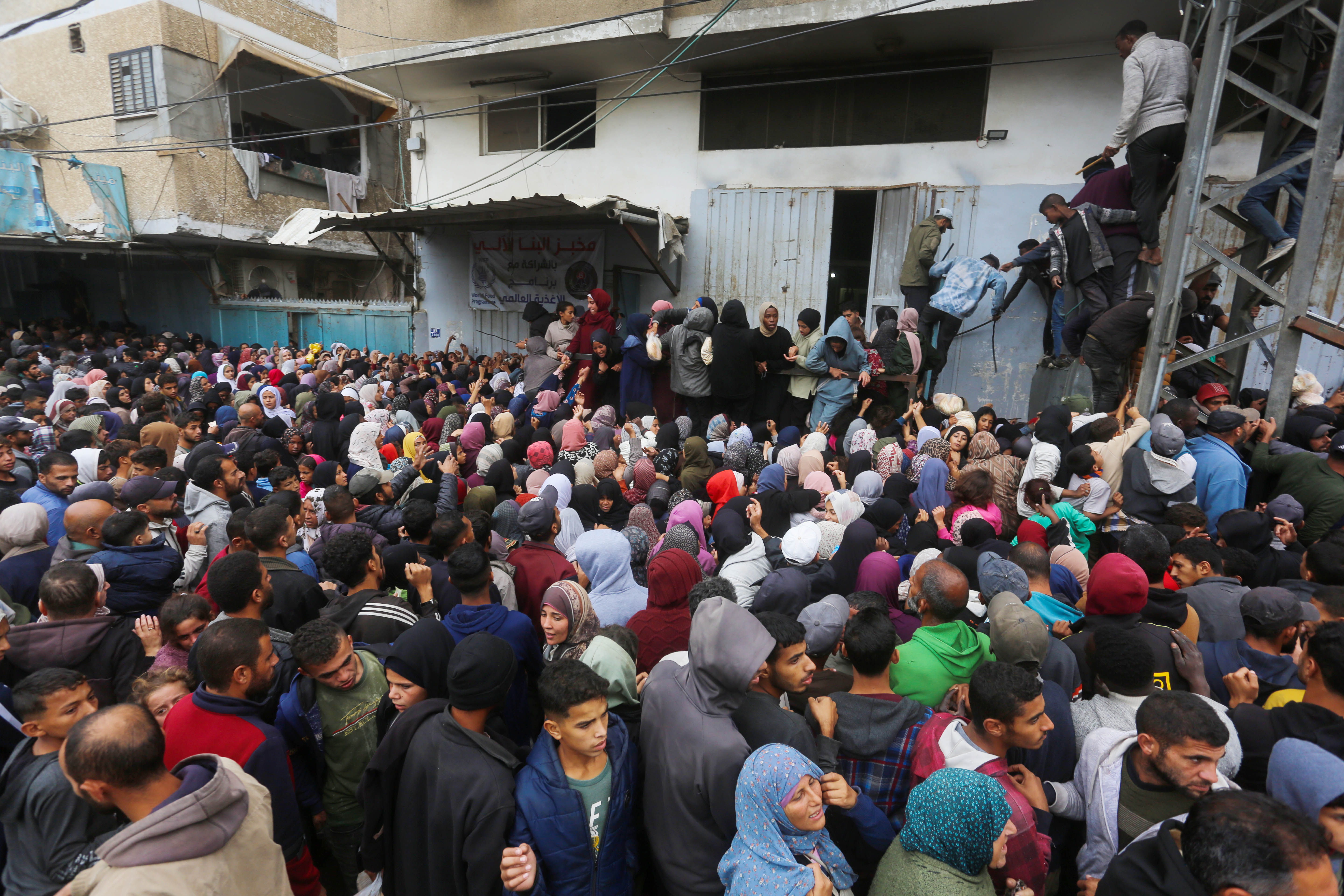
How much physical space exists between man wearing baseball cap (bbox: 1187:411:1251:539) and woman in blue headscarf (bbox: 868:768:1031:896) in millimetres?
4021

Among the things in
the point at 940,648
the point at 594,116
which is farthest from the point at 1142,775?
the point at 594,116

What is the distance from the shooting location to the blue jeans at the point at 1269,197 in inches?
208

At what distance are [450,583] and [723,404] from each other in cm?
461

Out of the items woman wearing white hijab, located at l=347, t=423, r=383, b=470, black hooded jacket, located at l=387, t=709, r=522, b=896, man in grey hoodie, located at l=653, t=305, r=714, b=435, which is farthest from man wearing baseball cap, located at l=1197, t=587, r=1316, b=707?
woman wearing white hijab, located at l=347, t=423, r=383, b=470

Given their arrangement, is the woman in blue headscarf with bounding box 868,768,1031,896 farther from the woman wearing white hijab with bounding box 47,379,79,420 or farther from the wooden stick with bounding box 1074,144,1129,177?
the woman wearing white hijab with bounding box 47,379,79,420

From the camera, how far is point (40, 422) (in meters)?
7.33

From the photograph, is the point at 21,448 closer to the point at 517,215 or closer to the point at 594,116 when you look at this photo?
the point at 517,215

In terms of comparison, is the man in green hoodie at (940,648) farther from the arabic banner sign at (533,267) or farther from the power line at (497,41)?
the arabic banner sign at (533,267)

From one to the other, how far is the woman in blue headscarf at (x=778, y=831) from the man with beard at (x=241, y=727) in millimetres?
1563

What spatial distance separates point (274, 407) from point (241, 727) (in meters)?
6.90

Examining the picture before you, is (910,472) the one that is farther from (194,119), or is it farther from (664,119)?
(194,119)

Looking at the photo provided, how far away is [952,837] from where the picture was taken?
5.85 ft

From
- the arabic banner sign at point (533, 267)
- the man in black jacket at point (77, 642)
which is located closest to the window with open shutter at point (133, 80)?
the arabic banner sign at point (533, 267)

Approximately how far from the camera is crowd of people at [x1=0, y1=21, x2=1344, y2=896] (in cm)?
190
